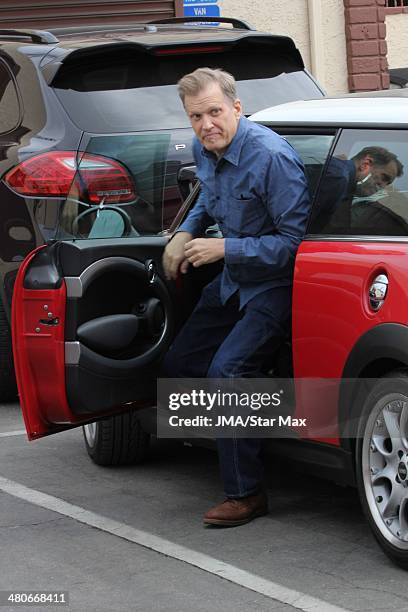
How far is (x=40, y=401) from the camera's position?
542cm

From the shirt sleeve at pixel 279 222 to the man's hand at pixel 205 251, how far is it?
0.10ft

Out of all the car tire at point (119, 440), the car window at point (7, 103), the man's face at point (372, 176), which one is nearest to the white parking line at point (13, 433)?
the car tire at point (119, 440)

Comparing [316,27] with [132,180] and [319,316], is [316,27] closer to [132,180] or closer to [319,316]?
[132,180]

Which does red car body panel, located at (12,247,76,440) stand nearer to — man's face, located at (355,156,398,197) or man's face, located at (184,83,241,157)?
man's face, located at (184,83,241,157)

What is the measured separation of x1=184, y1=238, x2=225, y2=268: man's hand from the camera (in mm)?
5309

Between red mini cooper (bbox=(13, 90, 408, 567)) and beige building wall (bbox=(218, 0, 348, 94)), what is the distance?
9.87 m

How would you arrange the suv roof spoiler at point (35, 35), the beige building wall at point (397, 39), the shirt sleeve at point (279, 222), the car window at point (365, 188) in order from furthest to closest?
the beige building wall at point (397, 39) → the suv roof spoiler at point (35, 35) → the shirt sleeve at point (279, 222) → the car window at point (365, 188)

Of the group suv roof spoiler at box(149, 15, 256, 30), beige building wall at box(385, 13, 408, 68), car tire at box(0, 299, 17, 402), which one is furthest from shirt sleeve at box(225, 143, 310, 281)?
beige building wall at box(385, 13, 408, 68)

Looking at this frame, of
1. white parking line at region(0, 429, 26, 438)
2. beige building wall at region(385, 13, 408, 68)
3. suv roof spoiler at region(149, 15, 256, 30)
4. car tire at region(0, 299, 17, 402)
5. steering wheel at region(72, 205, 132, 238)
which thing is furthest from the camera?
beige building wall at region(385, 13, 408, 68)

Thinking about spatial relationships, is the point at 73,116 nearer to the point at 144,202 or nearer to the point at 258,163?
the point at 144,202

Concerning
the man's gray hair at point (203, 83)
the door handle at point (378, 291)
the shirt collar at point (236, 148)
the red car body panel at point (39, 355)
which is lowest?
the red car body panel at point (39, 355)

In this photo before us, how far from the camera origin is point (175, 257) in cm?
552

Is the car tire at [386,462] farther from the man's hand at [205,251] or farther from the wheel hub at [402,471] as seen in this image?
the man's hand at [205,251]

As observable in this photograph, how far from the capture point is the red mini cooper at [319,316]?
4824 millimetres
